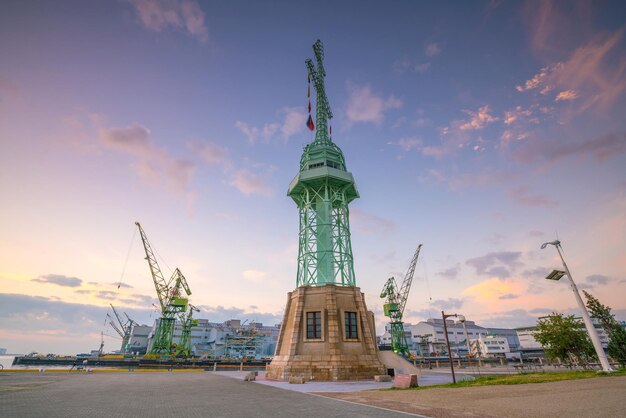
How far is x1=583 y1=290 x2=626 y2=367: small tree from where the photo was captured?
34.6m

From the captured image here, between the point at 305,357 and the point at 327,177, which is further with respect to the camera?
Answer: the point at 327,177

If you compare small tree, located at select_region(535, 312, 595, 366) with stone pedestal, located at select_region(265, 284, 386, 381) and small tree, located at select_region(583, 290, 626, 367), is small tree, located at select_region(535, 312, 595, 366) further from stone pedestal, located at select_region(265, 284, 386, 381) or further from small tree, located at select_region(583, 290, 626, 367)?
stone pedestal, located at select_region(265, 284, 386, 381)

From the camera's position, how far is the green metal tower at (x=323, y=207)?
40.9m

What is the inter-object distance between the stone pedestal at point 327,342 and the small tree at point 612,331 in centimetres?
2456

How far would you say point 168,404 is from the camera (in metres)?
13.7

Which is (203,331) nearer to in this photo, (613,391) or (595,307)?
(595,307)

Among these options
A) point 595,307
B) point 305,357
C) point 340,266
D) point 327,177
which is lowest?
point 305,357

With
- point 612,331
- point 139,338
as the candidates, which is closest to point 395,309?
point 612,331

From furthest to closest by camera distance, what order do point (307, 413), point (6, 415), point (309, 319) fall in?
1. point (309, 319)
2. point (307, 413)
3. point (6, 415)

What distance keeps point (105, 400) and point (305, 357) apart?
790 inches

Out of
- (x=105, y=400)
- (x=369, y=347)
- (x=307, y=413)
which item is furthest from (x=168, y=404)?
(x=369, y=347)

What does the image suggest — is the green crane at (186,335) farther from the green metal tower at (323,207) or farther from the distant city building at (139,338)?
the green metal tower at (323,207)

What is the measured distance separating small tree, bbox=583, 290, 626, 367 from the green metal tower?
102 feet

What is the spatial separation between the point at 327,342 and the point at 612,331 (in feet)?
121
